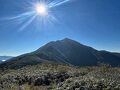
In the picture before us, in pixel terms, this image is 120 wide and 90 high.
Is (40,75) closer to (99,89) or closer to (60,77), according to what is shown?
(60,77)

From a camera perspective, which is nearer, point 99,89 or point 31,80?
point 99,89

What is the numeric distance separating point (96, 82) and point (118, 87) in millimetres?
1580

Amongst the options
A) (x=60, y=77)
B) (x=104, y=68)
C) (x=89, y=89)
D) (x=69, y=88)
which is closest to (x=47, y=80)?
(x=60, y=77)

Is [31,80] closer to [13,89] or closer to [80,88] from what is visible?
[13,89]

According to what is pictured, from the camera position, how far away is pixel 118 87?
1259cm

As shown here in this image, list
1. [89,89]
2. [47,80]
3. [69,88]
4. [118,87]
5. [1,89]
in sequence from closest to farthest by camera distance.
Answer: [118,87], [89,89], [69,88], [1,89], [47,80]

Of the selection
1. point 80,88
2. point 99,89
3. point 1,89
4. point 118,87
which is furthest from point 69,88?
point 1,89

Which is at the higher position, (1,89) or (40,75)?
(40,75)

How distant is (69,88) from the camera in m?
14.4

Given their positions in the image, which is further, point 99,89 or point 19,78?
point 19,78

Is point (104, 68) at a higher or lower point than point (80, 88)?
higher

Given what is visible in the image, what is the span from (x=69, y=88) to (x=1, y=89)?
4049 millimetres

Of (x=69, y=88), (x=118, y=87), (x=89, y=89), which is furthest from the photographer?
(x=69, y=88)

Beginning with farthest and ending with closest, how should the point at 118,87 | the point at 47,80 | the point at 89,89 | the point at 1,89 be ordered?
the point at 47,80, the point at 1,89, the point at 89,89, the point at 118,87
